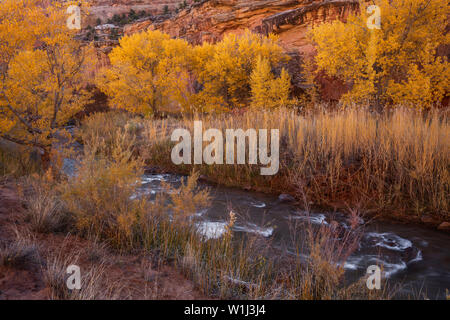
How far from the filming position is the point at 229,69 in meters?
15.9

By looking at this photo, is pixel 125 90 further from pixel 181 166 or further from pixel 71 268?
pixel 71 268

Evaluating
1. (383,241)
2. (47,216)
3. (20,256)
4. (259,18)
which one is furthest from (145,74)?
(259,18)

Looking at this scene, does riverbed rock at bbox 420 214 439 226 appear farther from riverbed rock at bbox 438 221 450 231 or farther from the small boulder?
the small boulder

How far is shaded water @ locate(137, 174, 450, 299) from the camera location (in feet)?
10.3

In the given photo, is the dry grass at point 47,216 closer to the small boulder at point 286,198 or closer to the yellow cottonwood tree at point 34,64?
the yellow cottonwood tree at point 34,64

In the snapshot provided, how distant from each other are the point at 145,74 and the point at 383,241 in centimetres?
1309

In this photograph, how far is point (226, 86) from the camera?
1614cm

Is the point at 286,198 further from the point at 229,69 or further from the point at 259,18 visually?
the point at 259,18

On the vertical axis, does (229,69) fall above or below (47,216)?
above

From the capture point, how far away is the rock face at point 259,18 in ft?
59.6

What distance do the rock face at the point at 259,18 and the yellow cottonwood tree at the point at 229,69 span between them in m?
3.09

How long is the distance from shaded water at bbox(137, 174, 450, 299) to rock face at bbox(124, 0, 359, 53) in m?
14.0

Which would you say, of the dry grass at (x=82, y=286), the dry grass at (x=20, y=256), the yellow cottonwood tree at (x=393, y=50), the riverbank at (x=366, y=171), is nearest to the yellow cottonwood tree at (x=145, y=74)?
the yellow cottonwood tree at (x=393, y=50)
